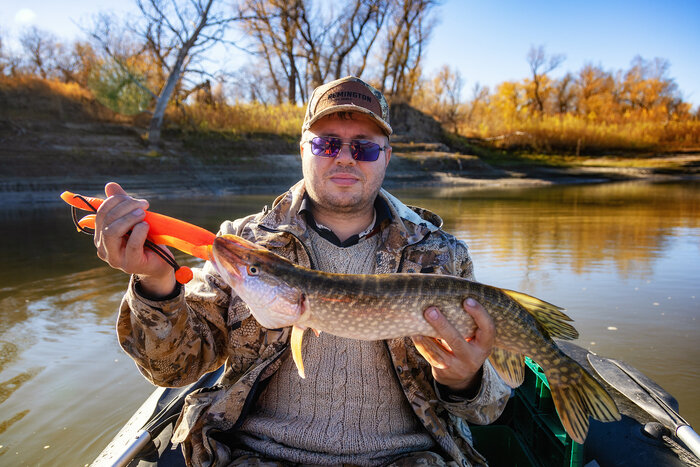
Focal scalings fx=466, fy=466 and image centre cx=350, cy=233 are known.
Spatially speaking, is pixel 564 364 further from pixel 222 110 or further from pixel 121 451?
pixel 222 110

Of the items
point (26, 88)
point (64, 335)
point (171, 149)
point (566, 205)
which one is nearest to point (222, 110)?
point (171, 149)

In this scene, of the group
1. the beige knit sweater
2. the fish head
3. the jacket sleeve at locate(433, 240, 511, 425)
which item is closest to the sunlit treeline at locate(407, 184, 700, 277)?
the jacket sleeve at locate(433, 240, 511, 425)

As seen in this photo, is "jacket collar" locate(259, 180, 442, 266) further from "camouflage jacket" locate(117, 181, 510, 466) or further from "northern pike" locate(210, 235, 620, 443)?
"northern pike" locate(210, 235, 620, 443)

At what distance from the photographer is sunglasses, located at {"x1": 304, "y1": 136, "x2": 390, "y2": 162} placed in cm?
215

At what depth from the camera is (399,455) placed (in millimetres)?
1768

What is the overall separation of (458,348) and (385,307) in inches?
12.3

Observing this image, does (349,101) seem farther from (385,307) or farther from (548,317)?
(548,317)

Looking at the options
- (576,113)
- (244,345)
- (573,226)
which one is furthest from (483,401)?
(576,113)

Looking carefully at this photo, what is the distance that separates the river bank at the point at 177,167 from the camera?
13.4 m

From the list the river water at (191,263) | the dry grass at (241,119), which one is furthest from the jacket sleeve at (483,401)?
the dry grass at (241,119)

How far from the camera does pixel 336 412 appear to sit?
181cm

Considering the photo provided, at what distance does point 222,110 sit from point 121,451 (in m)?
20.5

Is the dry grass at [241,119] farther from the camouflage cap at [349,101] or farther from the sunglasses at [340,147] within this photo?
the sunglasses at [340,147]

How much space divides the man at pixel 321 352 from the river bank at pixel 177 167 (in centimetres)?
1304
